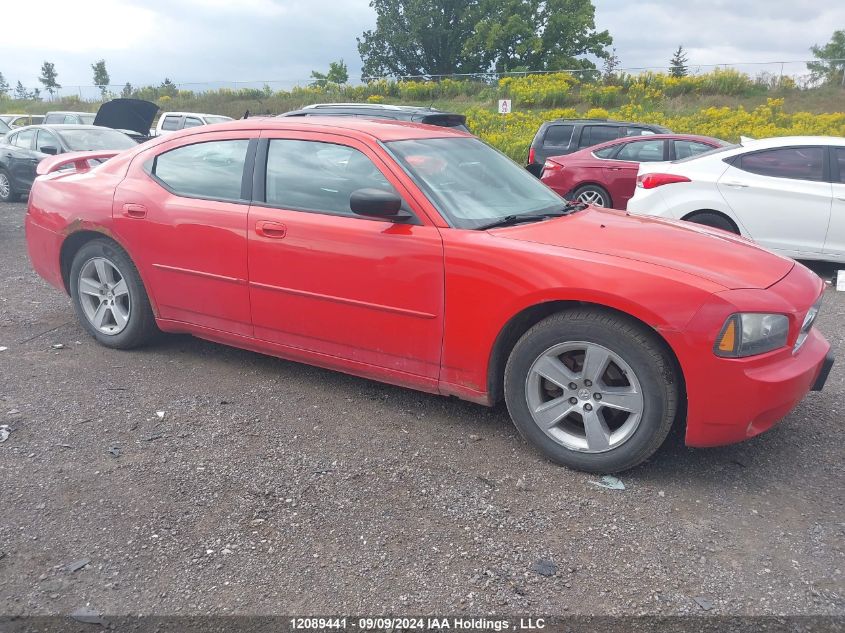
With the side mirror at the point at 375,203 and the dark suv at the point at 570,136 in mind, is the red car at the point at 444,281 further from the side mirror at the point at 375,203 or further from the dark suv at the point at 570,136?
the dark suv at the point at 570,136

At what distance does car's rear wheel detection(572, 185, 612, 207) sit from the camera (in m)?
10.6

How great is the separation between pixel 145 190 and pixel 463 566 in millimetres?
3188

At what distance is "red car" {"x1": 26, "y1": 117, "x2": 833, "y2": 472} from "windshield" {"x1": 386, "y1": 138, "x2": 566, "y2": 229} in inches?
0.7

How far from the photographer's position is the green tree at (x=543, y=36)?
49594mm

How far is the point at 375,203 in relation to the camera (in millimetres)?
3441

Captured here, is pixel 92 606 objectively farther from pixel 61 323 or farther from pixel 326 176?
pixel 61 323

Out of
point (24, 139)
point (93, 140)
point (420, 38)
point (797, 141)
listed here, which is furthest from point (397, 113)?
point (420, 38)

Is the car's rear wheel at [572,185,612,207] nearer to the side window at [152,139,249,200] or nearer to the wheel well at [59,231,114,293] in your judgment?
the side window at [152,139,249,200]

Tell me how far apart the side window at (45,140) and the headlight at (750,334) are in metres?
12.4

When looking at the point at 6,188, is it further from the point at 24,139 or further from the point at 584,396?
the point at 584,396

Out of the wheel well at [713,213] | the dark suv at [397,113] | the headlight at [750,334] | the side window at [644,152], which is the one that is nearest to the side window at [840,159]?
the wheel well at [713,213]

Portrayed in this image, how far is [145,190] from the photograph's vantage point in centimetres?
444

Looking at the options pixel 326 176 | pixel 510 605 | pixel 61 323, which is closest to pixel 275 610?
pixel 510 605

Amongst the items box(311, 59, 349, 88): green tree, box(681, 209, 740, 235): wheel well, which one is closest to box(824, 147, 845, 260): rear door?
box(681, 209, 740, 235): wheel well
